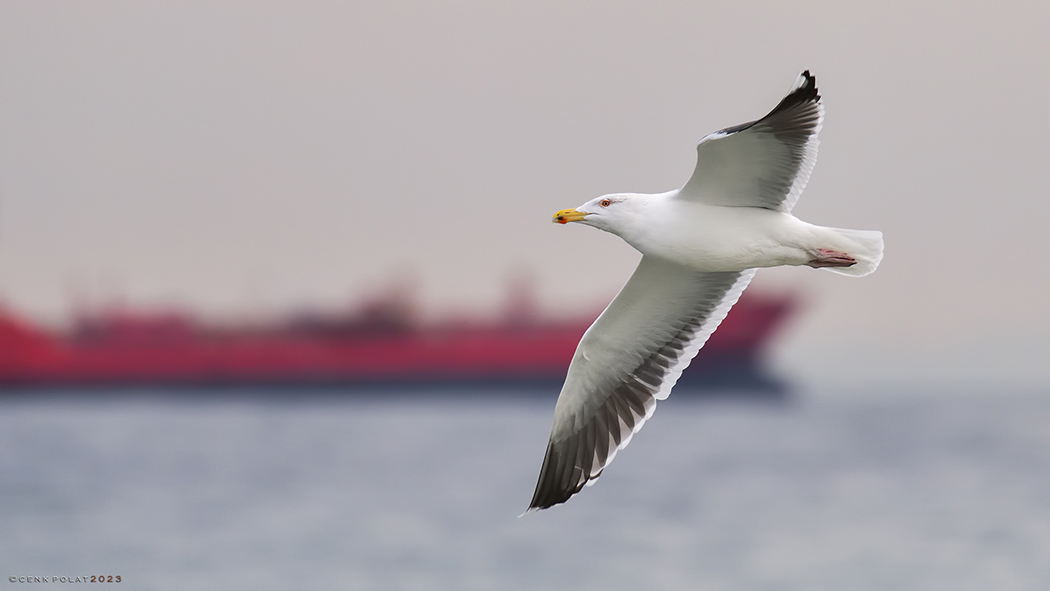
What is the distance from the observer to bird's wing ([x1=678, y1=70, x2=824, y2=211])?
394 cm

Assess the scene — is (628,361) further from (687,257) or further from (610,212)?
(610,212)

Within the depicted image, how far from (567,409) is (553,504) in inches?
17.7

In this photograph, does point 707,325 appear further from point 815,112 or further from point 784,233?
point 815,112

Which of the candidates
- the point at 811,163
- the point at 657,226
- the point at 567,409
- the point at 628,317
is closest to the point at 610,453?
the point at 567,409

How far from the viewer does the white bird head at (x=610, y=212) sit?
424 centimetres

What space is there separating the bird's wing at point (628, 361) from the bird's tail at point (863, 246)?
669 mm

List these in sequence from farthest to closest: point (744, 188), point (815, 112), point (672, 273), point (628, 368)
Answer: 1. point (628, 368)
2. point (672, 273)
3. point (744, 188)
4. point (815, 112)

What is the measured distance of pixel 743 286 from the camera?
15.9 ft

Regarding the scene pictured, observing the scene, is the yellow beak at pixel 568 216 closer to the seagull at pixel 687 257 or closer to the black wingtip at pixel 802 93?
the seagull at pixel 687 257

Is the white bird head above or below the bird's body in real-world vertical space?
above

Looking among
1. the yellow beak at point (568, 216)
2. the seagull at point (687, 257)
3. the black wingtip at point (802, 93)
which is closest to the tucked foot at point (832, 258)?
the seagull at point (687, 257)

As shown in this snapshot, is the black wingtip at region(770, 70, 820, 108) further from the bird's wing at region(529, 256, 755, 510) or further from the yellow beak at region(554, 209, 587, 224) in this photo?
the bird's wing at region(529, 256, 755, 510)

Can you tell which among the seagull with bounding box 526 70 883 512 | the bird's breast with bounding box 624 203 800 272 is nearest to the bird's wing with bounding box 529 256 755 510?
A: the seagull with bounding box 526 70 883 512

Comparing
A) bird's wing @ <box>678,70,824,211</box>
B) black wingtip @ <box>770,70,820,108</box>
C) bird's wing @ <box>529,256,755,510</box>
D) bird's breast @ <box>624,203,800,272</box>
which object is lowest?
bird's wing @ <box>529,256,755,510</box>
